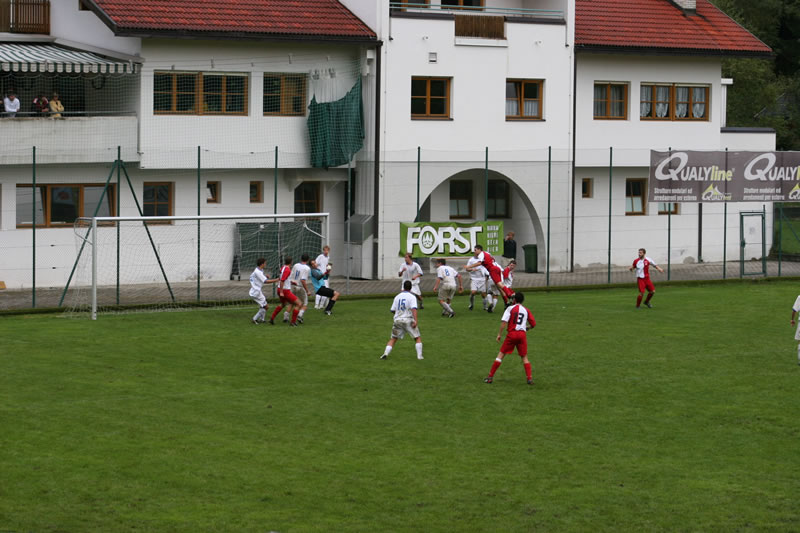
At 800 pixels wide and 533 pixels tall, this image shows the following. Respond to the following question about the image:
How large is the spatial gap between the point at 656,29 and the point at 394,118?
1155 centimetres

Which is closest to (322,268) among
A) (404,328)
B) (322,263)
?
(322,263)

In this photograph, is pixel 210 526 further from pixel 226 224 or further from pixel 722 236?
pixel 722 236

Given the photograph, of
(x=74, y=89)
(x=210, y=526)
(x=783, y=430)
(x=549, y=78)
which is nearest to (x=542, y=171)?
(x=549, y=78)

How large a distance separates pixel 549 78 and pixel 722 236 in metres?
9.33

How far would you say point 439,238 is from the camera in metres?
36.6

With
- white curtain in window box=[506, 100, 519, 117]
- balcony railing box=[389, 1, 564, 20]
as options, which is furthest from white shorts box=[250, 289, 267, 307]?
white curtain in window box=[506, 100, 519, 117]

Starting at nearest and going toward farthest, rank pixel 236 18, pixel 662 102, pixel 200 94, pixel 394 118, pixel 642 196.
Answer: pixel 200 94
pixel 236 18
pixel 394 118
pixel 662 102
pixel 642 196

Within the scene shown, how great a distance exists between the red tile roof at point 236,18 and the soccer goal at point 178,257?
18.2 ft

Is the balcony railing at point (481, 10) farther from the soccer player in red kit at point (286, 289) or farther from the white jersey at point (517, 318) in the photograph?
the white jersey at point (517, 318)

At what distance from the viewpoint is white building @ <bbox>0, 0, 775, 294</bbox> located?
35969 millimetres

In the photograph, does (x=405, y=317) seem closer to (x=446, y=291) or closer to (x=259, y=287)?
(x=259, y=287)

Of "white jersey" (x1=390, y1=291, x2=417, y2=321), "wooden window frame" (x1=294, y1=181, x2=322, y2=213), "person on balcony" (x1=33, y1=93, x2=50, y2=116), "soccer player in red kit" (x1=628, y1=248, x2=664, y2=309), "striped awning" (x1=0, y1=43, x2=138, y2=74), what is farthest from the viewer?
"wooden window frame" (x1=294, y1=181, x2=322, y2=213)

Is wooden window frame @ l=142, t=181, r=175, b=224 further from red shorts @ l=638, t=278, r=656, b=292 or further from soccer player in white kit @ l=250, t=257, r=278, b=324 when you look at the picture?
red shorts @ l=638, t=278, r=656, b=292

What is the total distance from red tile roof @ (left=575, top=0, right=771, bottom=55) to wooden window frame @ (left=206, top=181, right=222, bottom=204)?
13.1 metres
